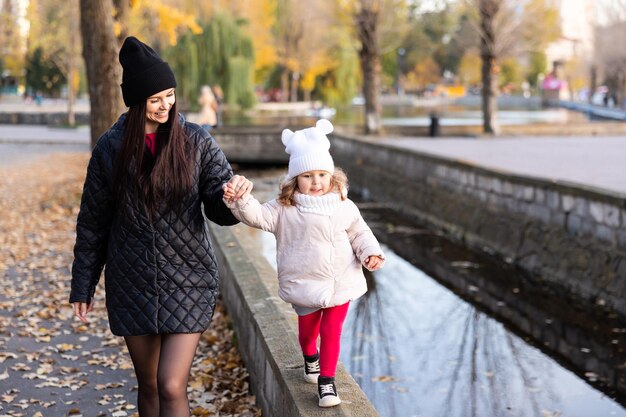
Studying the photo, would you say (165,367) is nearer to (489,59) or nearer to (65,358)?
(65,358)

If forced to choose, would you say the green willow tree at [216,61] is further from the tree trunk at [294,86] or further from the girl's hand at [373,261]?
the girl's hand at [373,261]

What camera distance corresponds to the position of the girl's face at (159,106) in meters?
3.89

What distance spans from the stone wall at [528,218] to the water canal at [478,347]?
1.13ft

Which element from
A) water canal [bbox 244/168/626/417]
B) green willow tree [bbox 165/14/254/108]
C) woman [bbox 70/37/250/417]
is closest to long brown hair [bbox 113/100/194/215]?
woman [bbox 70/37/250/417]

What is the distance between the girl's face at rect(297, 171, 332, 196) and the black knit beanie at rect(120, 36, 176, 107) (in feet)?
2.32

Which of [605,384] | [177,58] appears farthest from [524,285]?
[177,58]

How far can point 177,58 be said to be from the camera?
134 feet

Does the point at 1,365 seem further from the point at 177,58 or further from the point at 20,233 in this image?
the point at 177,58

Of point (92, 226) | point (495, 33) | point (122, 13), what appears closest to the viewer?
point (92, 226)

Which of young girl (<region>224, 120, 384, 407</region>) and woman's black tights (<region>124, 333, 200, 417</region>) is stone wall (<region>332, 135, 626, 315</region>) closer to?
young girl (<region>224, 120, 384, 407</region>)

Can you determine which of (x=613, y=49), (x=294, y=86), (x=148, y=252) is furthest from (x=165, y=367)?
(x=613, y=49)

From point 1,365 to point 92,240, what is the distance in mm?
3182

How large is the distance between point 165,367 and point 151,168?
2.73 feet

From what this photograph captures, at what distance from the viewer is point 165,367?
3.91 metres
